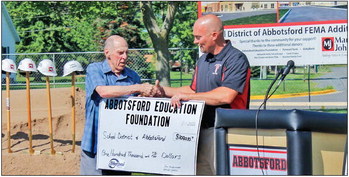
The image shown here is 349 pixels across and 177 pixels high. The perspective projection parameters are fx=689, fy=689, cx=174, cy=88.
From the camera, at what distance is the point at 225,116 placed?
14.4 feet

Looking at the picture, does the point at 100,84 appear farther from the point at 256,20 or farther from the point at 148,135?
the point at 256,20

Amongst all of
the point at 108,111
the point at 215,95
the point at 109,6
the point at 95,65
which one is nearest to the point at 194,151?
the point at 215,95

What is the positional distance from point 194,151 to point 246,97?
61cm

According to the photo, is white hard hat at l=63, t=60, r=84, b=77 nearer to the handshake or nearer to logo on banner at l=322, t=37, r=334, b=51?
the handshake

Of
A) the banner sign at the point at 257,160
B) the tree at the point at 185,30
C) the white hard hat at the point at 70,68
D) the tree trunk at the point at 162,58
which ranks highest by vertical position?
the tree at the point at 185,30

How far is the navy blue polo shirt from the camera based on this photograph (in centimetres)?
533

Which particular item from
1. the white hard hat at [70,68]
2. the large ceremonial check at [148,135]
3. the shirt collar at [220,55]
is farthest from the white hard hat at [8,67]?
the shirt collar at [220,55]

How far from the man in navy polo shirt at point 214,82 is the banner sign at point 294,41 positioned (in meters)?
12.2

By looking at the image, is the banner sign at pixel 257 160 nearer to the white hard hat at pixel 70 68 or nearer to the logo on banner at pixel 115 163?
the logo on banner at pixel 115 163

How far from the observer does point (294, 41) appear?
57.7ft

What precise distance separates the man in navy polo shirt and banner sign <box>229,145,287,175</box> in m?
0.91

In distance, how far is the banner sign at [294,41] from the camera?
56.7ft

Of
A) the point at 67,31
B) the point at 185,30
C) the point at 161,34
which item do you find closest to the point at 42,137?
the point at 161,34

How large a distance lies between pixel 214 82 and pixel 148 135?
68 centimetres
